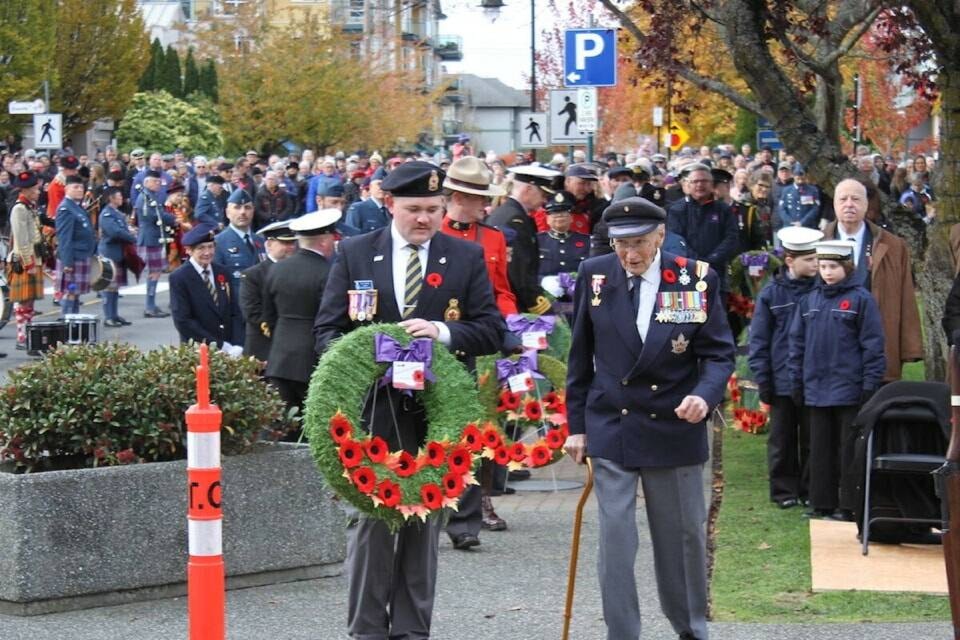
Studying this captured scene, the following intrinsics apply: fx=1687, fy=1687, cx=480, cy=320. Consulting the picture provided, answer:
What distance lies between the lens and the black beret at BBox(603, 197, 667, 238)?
22.3ft

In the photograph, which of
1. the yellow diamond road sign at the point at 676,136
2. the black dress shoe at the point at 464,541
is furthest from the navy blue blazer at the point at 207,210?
the black dress shoe at the point at 464,541

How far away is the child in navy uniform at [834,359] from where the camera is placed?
10.1m

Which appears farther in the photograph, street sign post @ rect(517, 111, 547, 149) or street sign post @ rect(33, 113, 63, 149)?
street sign post @ rect(33, 113, 63, 149)

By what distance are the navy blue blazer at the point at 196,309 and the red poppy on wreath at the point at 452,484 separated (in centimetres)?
523

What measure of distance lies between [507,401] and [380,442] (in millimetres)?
3459

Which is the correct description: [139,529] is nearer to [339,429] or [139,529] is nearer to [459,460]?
[339,429]

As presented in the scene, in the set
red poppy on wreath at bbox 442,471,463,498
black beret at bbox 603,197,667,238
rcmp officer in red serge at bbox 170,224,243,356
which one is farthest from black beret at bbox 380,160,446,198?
rcmp officer in red serge at bbox 170,224,243,356

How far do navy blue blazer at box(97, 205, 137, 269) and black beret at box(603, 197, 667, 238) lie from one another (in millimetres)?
16417

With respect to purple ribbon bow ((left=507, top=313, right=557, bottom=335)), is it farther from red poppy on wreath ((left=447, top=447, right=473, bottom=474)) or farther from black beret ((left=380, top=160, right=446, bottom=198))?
red poppy on wreath ((left=447, top=447, right=473, bottom=474))

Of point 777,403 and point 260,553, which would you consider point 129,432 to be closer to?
point 260,553

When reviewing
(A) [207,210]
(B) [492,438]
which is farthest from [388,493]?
(A) [207,210]

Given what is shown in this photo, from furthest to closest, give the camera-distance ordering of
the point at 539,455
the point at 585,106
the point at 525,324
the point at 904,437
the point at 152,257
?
the point at 152,257 < the point at 585,106 < the point at 525,324 < the point at 539,455 < the point at 904,437

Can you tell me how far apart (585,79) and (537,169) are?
6018 mm

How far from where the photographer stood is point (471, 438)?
6855 mm
